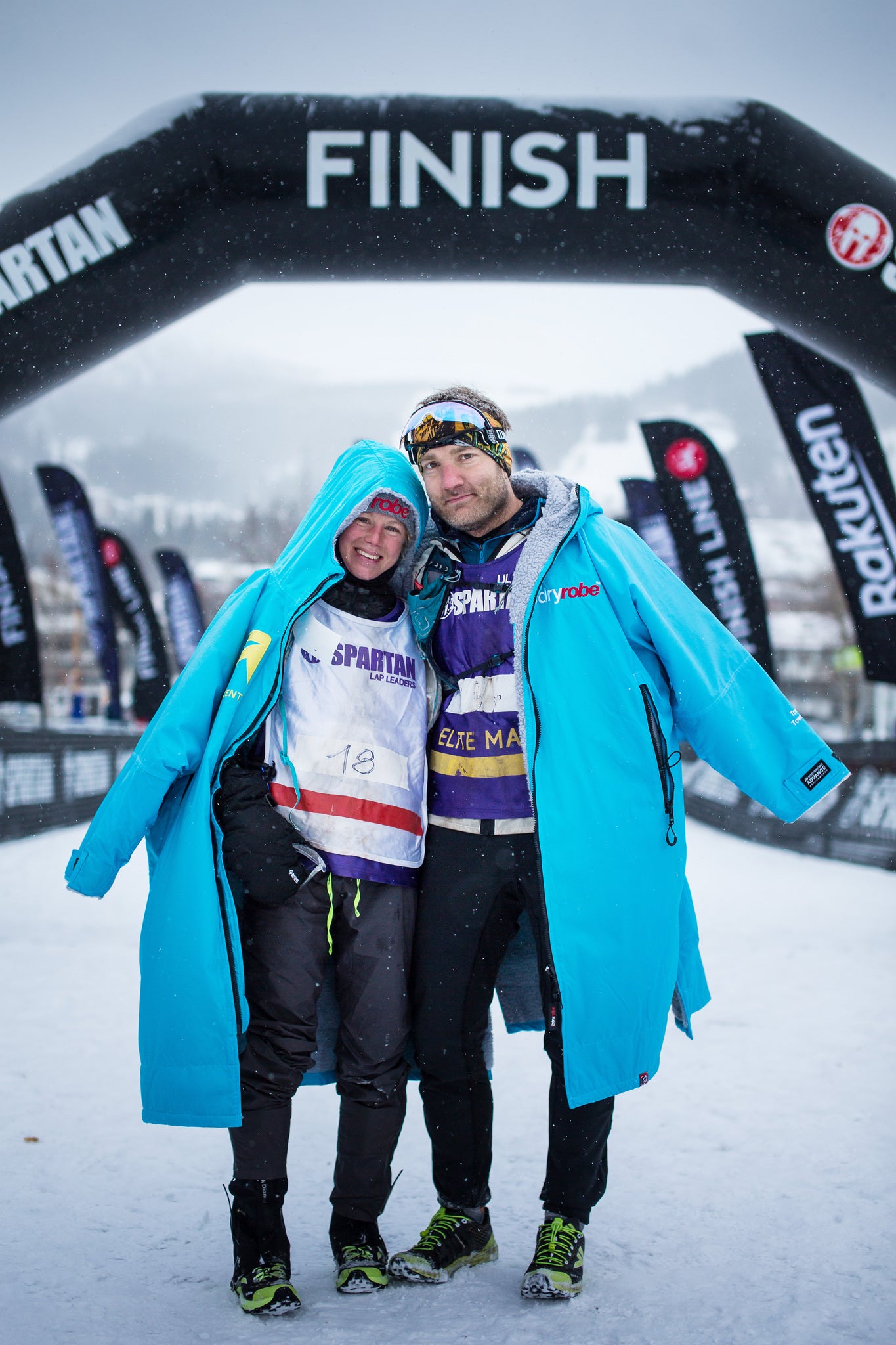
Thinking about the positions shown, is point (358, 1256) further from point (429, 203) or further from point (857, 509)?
point (857, 509)

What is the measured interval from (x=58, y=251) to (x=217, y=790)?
3892 mm

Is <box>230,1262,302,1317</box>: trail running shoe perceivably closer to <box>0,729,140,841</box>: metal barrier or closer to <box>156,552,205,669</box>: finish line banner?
<box>0,729,140,841</box>: metal barrier

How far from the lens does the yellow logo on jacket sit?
2.25 meters

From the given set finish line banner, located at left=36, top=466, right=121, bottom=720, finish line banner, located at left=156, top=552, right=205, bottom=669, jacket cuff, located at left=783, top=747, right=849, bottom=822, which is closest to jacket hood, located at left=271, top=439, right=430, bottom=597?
jacket cuff, located at left=783, top=747, right=849, bottom=822

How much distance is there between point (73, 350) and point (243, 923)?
13.0 ft

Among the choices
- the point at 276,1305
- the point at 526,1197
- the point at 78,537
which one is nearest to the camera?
the point at 276,1305

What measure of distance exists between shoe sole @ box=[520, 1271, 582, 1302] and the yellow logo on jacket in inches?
57.6

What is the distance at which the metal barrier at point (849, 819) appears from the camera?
934 centimetres

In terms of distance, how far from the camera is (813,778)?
7.45 feet

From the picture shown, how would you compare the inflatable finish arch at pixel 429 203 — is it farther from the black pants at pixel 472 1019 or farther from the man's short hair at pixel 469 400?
the black pants at pixel 472 1019

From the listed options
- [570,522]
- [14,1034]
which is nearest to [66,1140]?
[14,1034]

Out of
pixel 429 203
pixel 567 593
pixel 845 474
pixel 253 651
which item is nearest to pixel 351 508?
pixel 253 651

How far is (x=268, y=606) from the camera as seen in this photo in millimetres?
2330

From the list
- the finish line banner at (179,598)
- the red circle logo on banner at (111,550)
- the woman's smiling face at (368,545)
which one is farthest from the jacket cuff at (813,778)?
the red circle logo on banner at (111,550)
